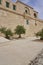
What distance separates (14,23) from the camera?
26000mm

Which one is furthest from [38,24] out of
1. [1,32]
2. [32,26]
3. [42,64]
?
[42,64]

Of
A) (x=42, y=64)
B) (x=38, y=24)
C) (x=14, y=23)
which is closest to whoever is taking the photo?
(x=42, y=64)

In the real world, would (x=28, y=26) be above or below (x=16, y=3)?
below

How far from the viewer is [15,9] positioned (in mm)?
27844

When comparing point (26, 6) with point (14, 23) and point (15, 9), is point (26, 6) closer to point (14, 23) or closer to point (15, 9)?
point (15, 9)

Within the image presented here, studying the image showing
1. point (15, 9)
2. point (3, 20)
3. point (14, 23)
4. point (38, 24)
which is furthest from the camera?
point (38, 24)

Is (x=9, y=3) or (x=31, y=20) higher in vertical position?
(x=9, y=3)

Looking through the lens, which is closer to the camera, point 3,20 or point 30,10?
point 3,20

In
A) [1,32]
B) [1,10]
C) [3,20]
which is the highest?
[1,10]

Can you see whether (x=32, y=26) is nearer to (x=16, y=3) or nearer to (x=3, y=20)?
(x=16, y=3)

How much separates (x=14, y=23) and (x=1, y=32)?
531 centimetres

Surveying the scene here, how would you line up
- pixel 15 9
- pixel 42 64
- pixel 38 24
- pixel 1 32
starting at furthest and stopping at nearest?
pixel 38 24 → pixel 15 9 → pixel 1 32 → pixel 42 64

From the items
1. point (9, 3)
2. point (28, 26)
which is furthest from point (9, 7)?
point (28, 26)

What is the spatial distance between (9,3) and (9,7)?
0.80 m
